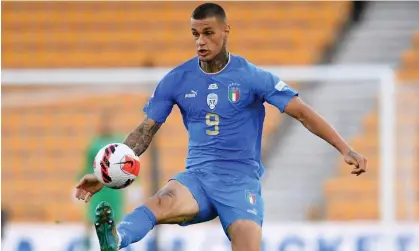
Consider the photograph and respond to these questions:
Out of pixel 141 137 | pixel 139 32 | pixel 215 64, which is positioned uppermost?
pixel 139 32

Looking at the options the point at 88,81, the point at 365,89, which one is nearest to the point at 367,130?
the point at 365,89

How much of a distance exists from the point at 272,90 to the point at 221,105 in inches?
13.0

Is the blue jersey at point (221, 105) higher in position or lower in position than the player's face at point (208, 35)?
lower

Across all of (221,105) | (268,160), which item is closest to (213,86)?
(221,105)

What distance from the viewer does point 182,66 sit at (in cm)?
731

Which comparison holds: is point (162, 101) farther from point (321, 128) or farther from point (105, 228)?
point (105, 228)

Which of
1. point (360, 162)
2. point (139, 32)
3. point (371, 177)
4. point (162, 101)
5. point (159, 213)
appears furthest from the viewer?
point (139, 32)

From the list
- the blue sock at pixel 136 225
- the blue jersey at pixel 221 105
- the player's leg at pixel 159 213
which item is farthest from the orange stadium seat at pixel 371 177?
the blue sock at pixel 136 225

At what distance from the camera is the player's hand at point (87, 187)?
22.5 feet

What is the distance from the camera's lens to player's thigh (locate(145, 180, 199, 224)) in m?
6.91

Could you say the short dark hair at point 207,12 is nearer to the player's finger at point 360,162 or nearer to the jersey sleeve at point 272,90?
the jersey sleeve at point 272,90

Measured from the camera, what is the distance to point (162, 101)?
730 centimetres

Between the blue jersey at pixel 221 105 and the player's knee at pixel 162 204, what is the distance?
39 cm

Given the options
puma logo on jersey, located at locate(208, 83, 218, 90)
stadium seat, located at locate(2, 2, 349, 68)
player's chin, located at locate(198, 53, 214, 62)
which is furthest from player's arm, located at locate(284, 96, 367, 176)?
stadium seat, located at locate(2, 2, 349, 68)
